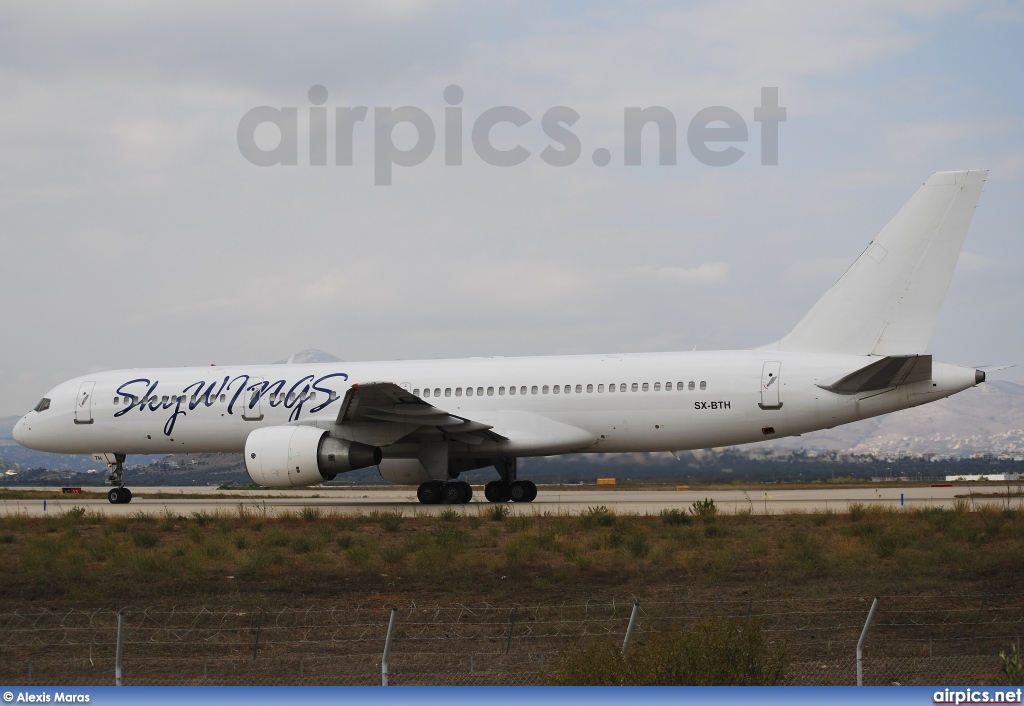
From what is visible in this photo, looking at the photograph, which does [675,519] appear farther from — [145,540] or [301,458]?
[145,540]

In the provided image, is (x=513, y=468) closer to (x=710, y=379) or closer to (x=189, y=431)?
(x=710, y=379)

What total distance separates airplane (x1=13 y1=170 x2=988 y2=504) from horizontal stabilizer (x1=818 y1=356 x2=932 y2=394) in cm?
4

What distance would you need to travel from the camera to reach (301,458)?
24.2 meters

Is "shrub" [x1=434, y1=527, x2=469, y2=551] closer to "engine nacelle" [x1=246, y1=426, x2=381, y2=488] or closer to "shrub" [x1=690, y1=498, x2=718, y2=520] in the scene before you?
"shrub" [x1=690, y1=498, x2=718, y2=520]

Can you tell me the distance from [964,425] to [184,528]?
116 m

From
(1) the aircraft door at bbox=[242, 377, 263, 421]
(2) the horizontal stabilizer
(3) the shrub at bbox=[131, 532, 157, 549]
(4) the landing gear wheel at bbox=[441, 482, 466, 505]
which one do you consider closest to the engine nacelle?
(4) the landing gear wheel at bbox=[441, 482, 466, 505]

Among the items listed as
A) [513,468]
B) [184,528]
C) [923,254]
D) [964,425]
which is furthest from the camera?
[964,425]

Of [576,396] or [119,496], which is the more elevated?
[576,396]

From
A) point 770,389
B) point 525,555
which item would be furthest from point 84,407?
point 770,389

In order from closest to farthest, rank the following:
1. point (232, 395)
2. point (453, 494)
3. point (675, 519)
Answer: point (675, 519), point (453, 494), point (232, 395)

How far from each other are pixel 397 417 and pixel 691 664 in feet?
57.0

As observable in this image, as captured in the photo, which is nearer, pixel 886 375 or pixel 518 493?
pixel 886 375

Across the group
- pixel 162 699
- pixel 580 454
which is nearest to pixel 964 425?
pixel 580 454

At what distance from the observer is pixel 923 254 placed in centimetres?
2330
